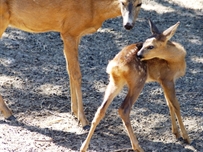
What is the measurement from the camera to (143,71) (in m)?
6.34

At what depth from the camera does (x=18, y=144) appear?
6406 millimetres

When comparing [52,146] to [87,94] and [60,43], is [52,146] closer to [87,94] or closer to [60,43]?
[87,94]

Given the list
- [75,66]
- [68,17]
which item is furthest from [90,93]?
[68,17]

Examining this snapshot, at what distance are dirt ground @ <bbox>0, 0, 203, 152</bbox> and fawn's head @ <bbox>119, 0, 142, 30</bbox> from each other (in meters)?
1.37

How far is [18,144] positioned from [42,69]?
232 cm

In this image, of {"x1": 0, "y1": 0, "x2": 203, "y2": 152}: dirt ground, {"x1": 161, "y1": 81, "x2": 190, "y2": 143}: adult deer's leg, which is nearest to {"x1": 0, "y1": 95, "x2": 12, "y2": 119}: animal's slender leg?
{"x1": 0, "y1": 0, "x2": 203, "y2": 152}: dirt ground

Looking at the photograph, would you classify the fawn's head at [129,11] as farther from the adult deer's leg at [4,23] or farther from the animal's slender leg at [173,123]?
the adult deer's leg at [4,23]

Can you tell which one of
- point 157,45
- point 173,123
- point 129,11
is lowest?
point 173,123

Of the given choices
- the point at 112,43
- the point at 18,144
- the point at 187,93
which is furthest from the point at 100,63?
the point at 18,144

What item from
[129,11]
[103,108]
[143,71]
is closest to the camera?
[103,108]

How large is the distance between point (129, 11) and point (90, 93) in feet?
5.57

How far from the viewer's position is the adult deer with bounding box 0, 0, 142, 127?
6.99 meters

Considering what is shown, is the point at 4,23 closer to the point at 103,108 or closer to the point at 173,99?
the point at 103,108

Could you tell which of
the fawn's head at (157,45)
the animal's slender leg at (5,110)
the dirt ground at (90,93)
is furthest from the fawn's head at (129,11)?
the animal's slender leg at (5,110)
